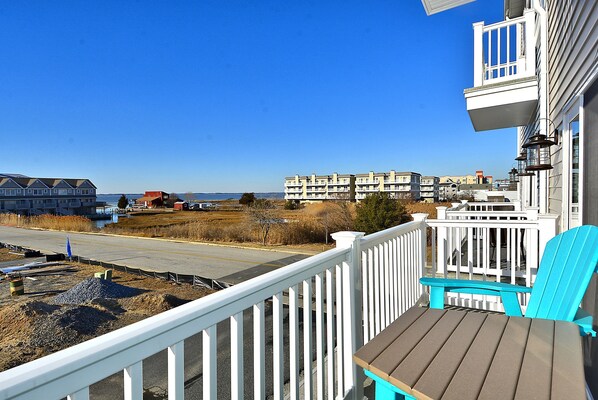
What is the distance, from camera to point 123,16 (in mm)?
10344

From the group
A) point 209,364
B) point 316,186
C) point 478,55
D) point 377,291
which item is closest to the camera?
point 209,364

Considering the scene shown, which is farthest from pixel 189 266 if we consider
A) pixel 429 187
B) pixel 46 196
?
pixel 429 187

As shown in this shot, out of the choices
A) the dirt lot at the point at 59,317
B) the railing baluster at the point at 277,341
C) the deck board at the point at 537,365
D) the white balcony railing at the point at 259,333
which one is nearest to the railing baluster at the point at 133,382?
the white balcony railing at the point at 259,333

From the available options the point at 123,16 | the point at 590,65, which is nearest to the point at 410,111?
the point at 123,16

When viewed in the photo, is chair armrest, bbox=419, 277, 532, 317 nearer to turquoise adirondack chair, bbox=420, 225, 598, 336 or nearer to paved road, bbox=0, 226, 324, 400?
turquoise adirondack chair, bbox=420, 225, 598, 336

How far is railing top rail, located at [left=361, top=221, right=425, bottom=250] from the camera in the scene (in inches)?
87.3

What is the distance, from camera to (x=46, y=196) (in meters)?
48.5

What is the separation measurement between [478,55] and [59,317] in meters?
8.00

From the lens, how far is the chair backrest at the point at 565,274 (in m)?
1.69

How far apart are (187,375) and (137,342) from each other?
11.1ft

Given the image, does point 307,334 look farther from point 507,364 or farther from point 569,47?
point 569,47

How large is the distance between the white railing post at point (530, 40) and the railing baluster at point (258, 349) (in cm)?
575

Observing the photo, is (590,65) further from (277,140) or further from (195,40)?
(277,140)

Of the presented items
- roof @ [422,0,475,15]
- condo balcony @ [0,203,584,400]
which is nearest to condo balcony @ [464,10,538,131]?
roof @ [422,0,475,15]
